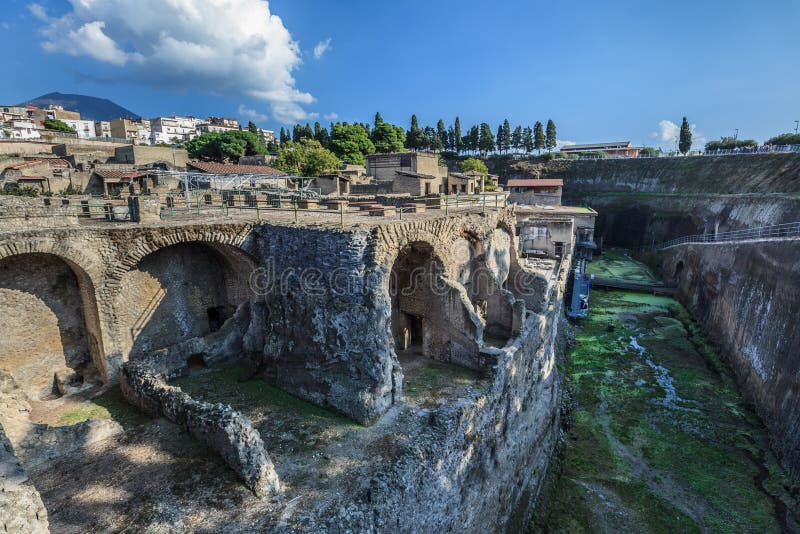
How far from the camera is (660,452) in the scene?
15125mm

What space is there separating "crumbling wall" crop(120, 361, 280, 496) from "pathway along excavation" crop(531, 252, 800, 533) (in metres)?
9.40

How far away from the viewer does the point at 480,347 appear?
12.6 metres

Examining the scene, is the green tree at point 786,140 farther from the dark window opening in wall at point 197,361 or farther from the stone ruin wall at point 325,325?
the dark window opening in wall at point 197,361

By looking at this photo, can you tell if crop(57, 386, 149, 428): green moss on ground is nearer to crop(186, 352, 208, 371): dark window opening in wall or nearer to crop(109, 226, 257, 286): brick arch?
crop(186, 352, 208, 371): dark window opening in wall

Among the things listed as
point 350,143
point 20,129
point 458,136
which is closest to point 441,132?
point 458,136

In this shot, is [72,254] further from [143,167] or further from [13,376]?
[143,167]

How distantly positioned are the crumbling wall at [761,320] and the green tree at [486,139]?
174 feet

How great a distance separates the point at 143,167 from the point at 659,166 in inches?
2459

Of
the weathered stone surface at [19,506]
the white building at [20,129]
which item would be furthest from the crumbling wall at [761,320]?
the white building at [20,129]

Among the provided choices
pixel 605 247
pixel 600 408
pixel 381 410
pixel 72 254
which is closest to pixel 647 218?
pixel 605 247

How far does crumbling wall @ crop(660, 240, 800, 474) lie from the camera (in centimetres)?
1530

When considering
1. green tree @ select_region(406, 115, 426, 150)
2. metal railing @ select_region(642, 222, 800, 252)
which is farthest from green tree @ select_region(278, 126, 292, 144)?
metal railing @ select_region(642, 222, 800, 252)


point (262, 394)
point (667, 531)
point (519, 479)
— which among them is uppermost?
point (262, 394)

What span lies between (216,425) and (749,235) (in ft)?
123
